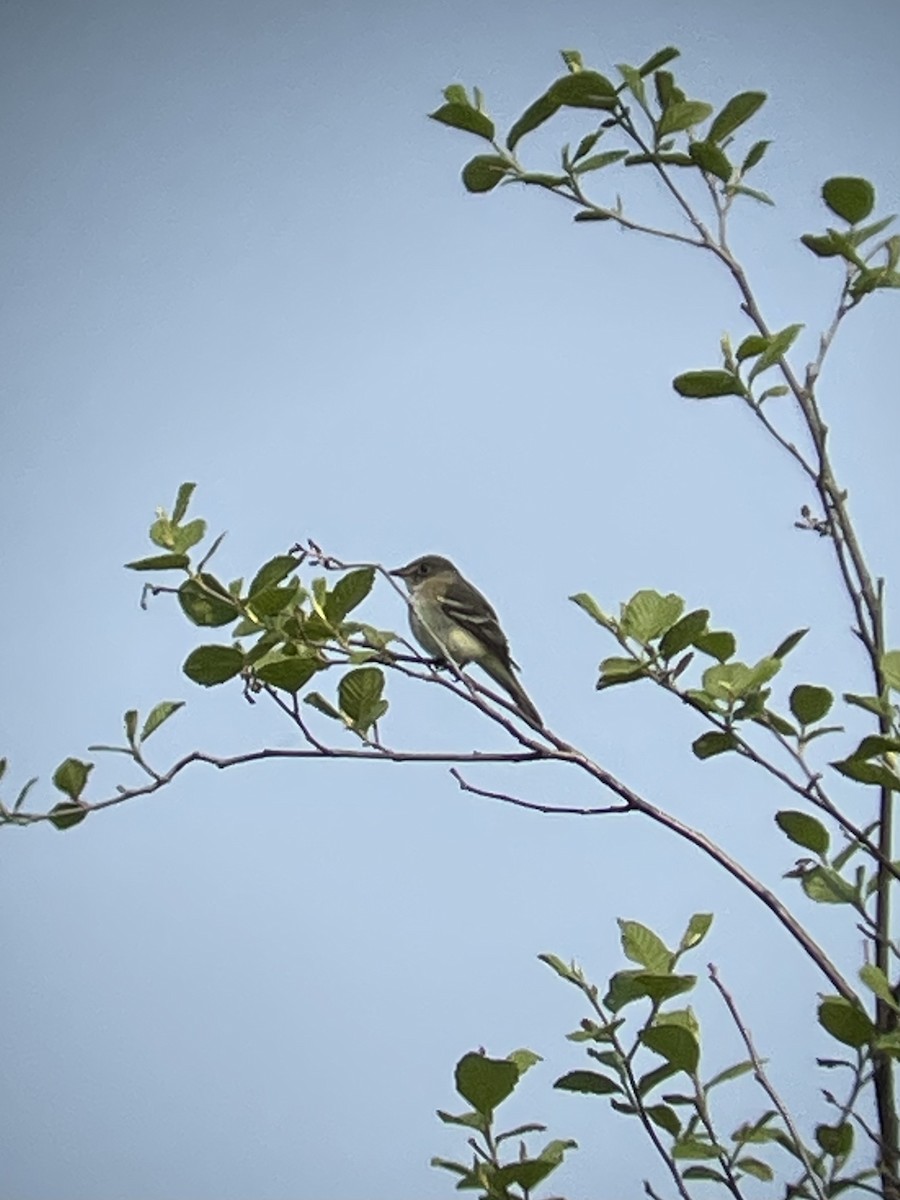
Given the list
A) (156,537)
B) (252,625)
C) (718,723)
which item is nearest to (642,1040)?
(718,723)

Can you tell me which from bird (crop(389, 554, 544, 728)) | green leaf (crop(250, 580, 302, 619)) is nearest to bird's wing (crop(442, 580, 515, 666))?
bird (crop(389, 554, 544, 728))

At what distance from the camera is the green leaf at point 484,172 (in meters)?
2.24

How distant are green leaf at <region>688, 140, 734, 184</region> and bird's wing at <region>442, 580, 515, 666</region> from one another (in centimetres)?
376

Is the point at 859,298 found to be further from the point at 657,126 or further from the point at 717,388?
the point at 657,126

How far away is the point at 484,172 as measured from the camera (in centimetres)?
226

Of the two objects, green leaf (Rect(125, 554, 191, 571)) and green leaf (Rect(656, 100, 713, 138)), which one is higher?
green leaf (Rect(656, 100, 713, 138))

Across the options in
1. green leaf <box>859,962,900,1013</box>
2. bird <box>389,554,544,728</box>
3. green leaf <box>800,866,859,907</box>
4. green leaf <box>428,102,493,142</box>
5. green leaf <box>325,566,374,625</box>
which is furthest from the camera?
bird <box>389,554,544,728</box>

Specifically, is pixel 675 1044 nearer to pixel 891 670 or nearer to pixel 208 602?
pixel 891 670

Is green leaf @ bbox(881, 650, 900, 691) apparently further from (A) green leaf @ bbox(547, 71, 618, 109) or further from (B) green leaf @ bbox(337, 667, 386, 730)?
(A) green leaf @ bbox(547, 71, 618, 109)

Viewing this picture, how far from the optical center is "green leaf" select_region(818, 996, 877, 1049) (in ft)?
5.61

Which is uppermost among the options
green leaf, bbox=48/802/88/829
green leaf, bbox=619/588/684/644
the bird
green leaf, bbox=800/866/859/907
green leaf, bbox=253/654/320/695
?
the bird

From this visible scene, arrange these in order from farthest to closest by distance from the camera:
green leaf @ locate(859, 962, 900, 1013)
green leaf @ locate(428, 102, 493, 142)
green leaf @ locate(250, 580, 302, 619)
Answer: green leaf @ locate(428, 102, 493, 142), green leaf @ locate(250, 580, 302, 619), green leaf @ locate(859, 962, 900, 1013)

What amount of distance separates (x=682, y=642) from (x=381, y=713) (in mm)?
388

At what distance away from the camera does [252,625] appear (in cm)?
200
